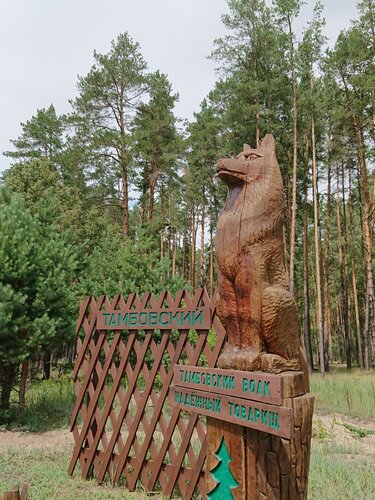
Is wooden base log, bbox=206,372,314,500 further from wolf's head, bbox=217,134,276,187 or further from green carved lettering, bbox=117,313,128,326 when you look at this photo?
green carved lettering, bbox=117,313,128,326

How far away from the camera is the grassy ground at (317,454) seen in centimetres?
411

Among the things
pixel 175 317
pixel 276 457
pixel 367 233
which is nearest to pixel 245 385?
pixel 276 457

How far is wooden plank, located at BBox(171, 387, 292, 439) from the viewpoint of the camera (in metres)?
2.20

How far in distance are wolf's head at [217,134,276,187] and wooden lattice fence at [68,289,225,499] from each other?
1249 millimetres

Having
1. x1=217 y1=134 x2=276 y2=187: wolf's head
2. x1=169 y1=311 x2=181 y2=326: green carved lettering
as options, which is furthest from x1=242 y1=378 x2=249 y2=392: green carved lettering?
x1=169 y1=311 x2=181 y2=326: green carved lettering

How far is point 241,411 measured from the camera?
2.48 meters

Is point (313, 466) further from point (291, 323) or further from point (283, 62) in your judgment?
point (283, 62)

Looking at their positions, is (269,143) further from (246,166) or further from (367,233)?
(367,233)

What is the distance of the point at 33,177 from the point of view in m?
16.1

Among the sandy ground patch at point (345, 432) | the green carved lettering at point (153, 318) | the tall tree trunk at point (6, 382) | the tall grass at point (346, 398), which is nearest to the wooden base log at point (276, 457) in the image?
the green carved lettering at point (153, 318)

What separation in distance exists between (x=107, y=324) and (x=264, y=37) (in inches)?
595

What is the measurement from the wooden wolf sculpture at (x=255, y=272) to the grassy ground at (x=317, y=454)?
1.97m

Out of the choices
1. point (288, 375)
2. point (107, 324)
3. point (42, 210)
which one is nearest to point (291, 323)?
point (288, 375)

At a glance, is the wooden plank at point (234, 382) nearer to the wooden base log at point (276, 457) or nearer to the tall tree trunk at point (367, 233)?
the wooden base log at point (276, 457)
